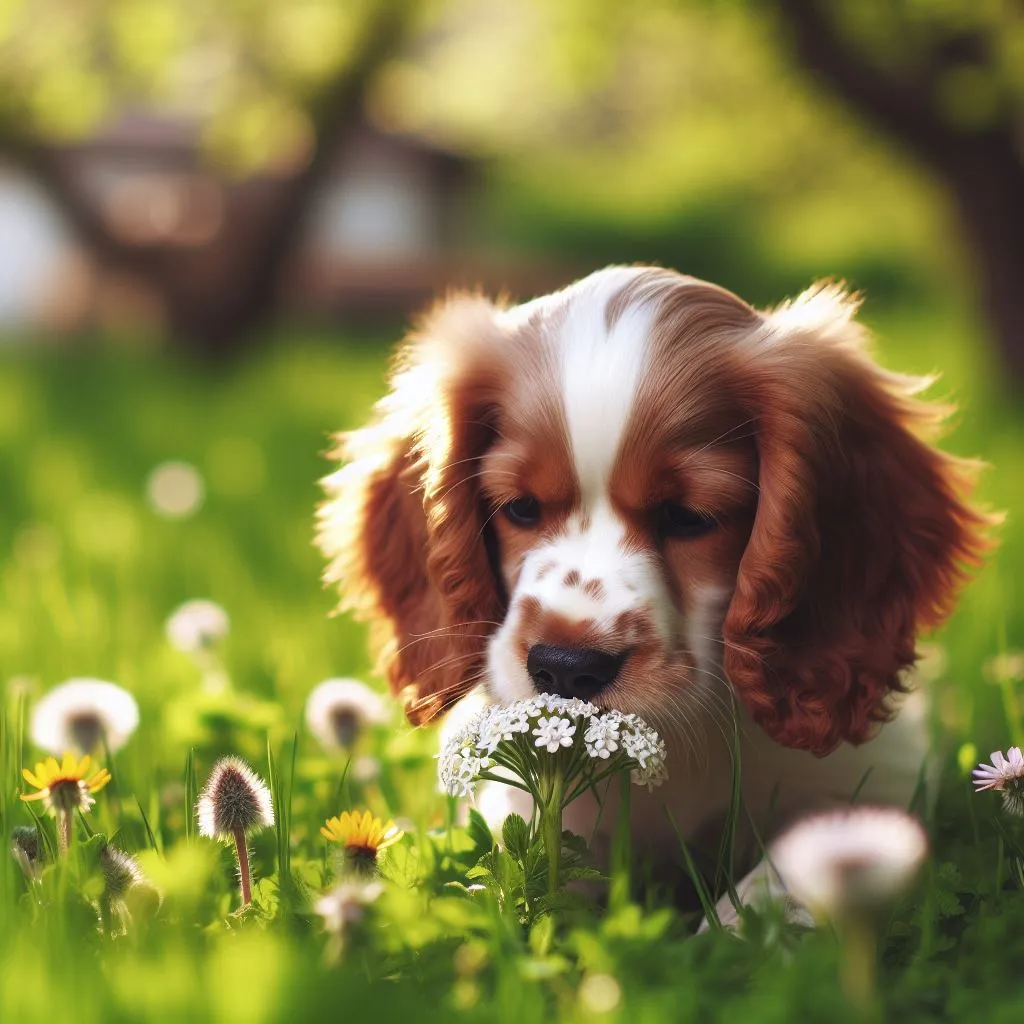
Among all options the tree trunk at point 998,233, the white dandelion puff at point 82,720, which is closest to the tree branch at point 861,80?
the tree trunk at point 998,233

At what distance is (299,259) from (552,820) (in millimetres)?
16976

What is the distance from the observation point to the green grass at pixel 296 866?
196 centimetres

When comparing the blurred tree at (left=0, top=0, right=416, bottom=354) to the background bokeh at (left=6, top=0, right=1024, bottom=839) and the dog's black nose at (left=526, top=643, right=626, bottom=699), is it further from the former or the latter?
the dog's black nose at (left=526, top=643, right=626, bottom=699)

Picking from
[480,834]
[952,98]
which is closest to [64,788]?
[480,834]

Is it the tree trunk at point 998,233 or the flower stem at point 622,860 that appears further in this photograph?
the tree trunk at point 998,233

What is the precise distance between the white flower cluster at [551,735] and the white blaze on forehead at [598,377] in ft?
1.68

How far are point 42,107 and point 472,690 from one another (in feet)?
34.2

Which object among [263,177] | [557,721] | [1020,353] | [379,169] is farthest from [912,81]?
[379,169]

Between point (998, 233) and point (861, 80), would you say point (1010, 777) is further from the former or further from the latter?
point (998, 233)

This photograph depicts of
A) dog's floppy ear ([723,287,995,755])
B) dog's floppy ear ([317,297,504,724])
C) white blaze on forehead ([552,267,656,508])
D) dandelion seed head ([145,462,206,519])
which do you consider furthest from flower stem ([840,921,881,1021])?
dandelion seed head ([145,462,206,519])

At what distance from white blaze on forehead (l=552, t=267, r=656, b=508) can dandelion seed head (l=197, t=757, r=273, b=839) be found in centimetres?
88

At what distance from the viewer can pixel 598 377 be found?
2.84 meters

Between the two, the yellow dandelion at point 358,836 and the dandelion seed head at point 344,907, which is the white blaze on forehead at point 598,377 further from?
the dandelion seed head at point 344,907

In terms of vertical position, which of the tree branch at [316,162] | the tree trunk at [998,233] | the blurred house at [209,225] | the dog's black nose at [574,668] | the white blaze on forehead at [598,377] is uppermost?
the blurred house at [209,225]
